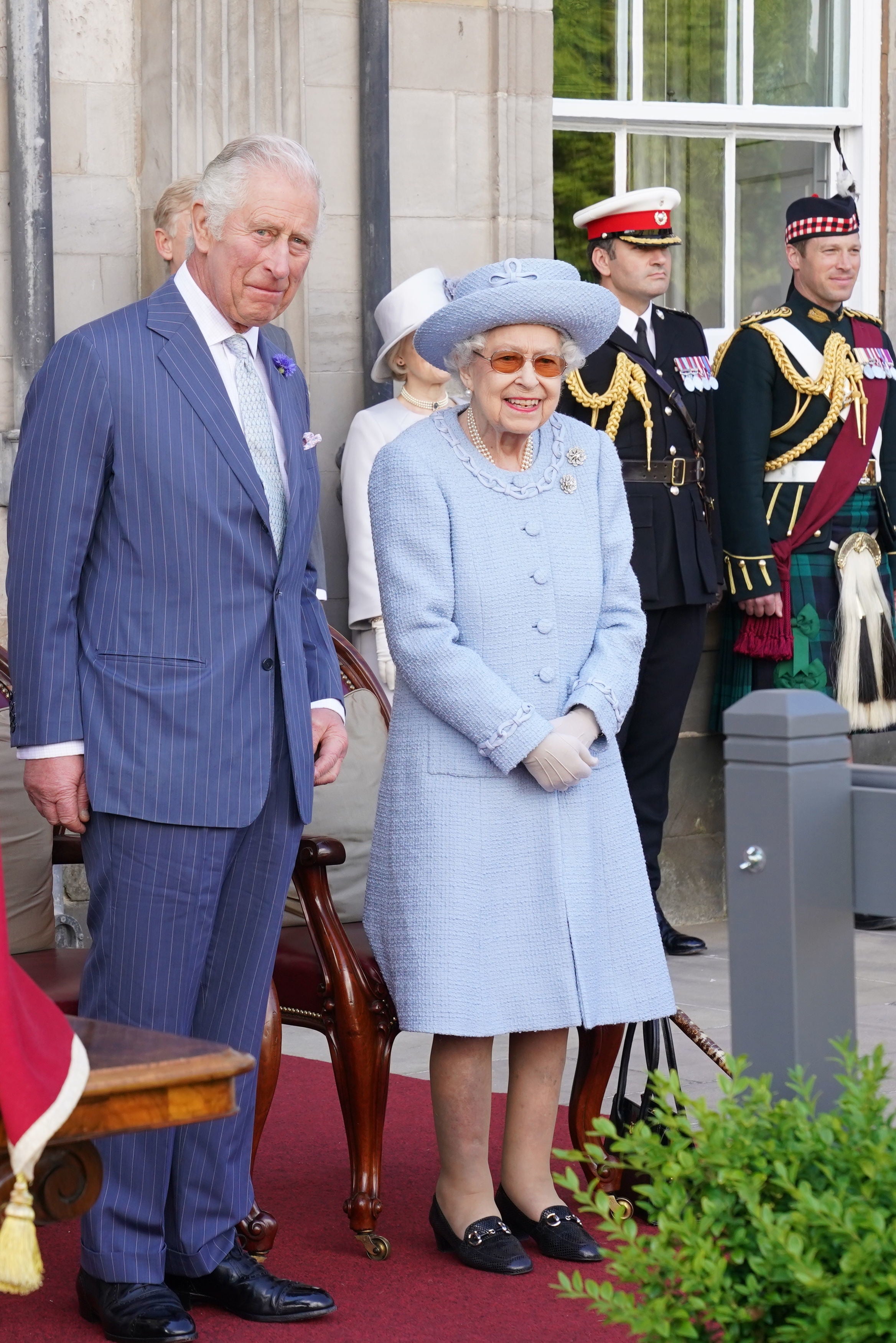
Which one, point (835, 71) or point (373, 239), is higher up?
point (835, 71)

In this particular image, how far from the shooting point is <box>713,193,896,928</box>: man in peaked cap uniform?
600 cm

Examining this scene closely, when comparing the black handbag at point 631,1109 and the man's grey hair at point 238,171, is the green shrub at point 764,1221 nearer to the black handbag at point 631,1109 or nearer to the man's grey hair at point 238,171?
the black handbag at point 631,1109

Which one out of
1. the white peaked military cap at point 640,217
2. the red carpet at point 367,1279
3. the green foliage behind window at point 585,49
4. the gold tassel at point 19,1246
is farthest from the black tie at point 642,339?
the gold tassel at point 19,1246

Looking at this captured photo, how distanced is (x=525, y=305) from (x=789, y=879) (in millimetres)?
1342

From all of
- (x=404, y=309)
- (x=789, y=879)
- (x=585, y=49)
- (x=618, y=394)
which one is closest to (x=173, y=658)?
(x=789, y=879)

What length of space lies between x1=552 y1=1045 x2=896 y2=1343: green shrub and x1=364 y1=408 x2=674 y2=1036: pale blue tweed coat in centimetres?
105

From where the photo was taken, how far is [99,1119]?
7.20 feet

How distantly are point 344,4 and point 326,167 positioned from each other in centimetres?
44

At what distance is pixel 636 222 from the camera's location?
5570 millimetres

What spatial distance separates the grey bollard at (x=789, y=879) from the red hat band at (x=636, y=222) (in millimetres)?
3416

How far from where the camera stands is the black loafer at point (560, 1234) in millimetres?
3404

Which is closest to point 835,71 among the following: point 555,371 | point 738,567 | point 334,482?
point 738,567

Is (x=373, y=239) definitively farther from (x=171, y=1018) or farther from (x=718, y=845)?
(x=171, y=1018)

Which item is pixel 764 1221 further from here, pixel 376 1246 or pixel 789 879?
pixel 376 1246
